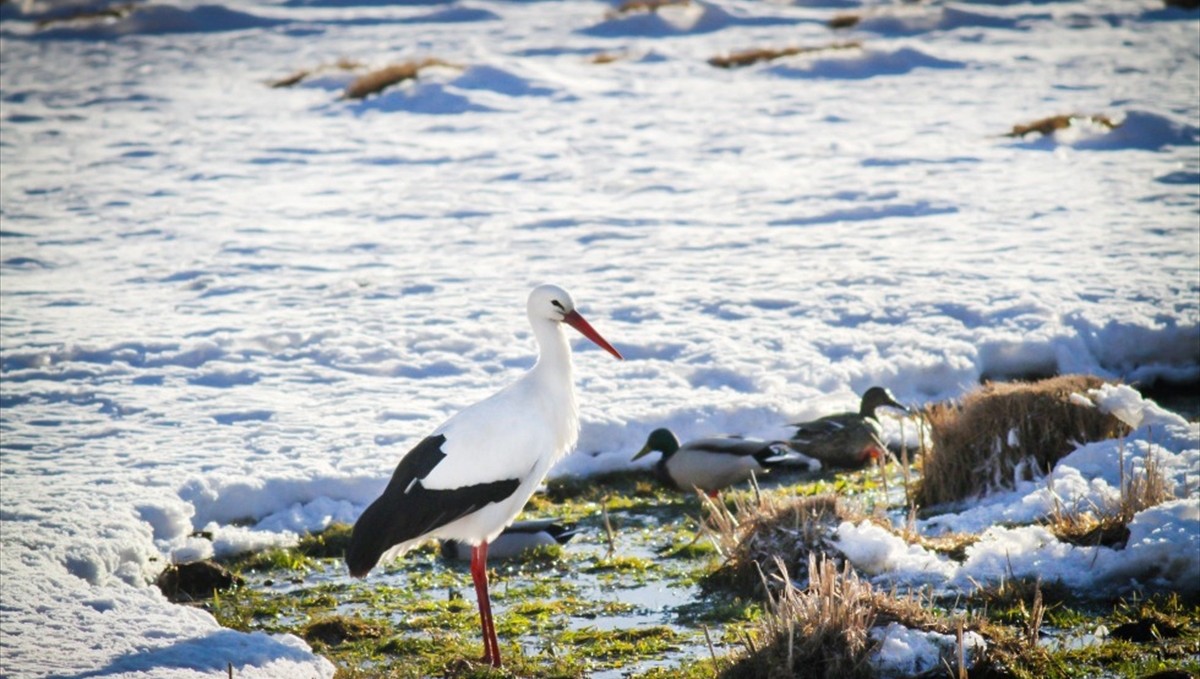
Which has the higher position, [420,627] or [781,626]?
[781,626]

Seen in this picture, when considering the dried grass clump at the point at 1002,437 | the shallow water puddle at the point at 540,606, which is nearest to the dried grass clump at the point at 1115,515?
the dried grass clump at the point at 1002,437

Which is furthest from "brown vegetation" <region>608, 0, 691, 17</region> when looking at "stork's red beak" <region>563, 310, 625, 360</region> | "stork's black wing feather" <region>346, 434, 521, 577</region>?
"stork's black wing feather" <region>346, 434, 521, 577</region>

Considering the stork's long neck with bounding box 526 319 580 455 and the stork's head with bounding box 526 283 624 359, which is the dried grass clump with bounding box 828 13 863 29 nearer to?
the stork's head with bounding box 526 283 624 359

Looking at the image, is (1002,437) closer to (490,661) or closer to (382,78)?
→ (490,661)

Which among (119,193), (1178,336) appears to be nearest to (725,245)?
(1178,336)

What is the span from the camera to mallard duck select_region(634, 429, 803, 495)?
9.59m

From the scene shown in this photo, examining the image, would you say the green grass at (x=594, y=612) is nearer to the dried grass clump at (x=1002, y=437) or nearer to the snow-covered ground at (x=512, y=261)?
the snow-covered ground at (x=512, y=261)

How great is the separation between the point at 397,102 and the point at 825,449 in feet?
58.8

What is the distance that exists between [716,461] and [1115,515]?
3111mm

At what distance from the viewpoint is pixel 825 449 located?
9992mm

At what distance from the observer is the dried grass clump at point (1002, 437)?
8.52 metres

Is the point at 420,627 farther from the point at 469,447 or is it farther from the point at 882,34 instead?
the point at 882,34

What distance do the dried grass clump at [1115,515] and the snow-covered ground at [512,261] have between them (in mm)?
225

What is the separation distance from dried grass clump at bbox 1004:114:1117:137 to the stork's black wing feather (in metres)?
17.1
